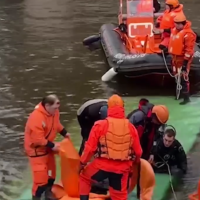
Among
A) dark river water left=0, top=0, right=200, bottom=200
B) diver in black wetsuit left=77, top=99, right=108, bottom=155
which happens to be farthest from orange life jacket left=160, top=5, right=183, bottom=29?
diver in black wetsuit left=77, top=99, right=108, bottom=155

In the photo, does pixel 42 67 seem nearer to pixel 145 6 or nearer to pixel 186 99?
pixel 145 6

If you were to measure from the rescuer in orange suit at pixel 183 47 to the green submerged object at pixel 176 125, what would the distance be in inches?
11.0

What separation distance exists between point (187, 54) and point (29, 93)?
299cm

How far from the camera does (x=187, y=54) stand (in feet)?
30.1

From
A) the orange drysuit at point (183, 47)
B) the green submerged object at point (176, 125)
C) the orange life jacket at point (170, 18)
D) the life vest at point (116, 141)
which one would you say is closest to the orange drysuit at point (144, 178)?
the green submerged object at point (176, 125)

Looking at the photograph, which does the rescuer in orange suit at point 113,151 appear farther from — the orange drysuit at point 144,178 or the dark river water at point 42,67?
the dark river water at point 42,67

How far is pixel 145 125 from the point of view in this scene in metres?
6.21

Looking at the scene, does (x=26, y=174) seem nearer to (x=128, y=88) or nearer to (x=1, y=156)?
(x=1, y=156)

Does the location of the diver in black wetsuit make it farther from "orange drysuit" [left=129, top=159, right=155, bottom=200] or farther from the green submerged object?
the green submerged object

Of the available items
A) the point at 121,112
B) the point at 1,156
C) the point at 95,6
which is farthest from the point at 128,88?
the point at 95,6

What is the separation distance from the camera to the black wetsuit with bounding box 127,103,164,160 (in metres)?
6.18

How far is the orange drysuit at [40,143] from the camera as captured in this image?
5.53 metres

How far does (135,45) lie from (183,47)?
216 cm

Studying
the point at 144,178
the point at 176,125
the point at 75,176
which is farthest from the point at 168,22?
the point at 75,176
